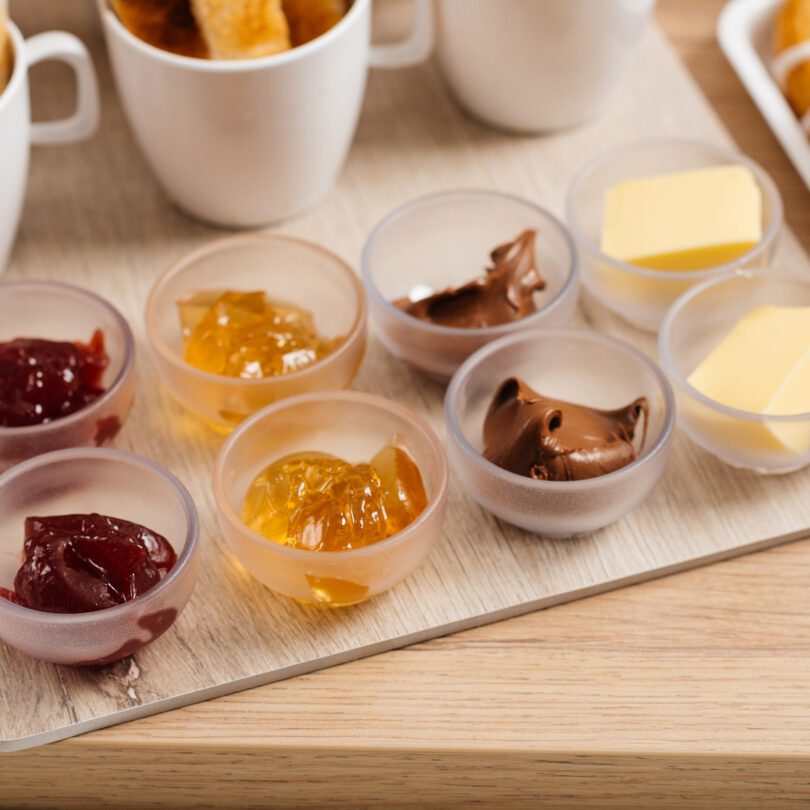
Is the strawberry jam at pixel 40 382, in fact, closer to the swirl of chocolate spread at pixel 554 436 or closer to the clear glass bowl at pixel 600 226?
the swirl of chocolate spread at pixel 554 436

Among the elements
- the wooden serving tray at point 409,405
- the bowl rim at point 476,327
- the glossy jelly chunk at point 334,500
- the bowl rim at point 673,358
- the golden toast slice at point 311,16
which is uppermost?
the golden toast slice at point 311,16

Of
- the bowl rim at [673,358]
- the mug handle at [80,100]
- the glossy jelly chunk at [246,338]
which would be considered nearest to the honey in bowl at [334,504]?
the glossy jelly chunk at [246,338]

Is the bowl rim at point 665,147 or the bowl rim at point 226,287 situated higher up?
the bowl rim at point 665,147

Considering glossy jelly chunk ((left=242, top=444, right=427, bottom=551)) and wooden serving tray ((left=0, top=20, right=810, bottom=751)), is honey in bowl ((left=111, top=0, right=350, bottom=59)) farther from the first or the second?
glossy jelly chunk ((left=242, top=444, right=427, bottom=551))

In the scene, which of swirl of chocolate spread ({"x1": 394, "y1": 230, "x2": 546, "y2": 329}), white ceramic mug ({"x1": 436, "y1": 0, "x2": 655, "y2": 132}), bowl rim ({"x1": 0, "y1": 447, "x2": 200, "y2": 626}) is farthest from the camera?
white ceramic mug ({"x1": 436, "y1": 0, "x2": 655, "y2": 132})

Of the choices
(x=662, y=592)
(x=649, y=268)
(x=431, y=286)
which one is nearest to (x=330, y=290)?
(x=431, y=286)

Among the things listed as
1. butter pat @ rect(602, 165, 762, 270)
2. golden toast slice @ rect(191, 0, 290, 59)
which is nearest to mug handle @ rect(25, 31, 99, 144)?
golden toast slice @ rect(191, 0, 290, 59)

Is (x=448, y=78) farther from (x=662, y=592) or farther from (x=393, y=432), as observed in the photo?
(x=662, y=592)

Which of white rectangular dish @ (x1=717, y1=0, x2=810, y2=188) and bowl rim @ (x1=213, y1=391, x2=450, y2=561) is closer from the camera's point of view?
bowl rim @ (x1=213, y1=391, x2=450, y2=561)
